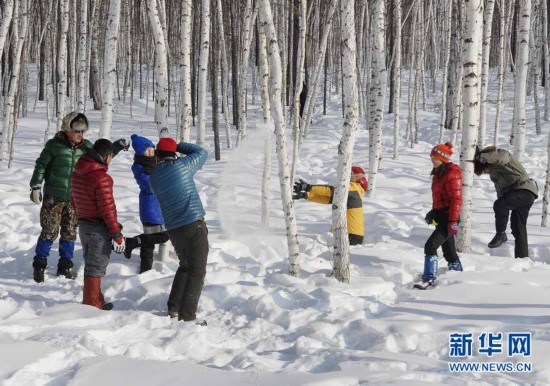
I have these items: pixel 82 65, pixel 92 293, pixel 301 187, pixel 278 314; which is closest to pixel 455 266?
pixel 301 187

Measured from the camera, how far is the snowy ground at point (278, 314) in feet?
9.79

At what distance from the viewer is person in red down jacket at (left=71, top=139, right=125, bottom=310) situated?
14.9 feet

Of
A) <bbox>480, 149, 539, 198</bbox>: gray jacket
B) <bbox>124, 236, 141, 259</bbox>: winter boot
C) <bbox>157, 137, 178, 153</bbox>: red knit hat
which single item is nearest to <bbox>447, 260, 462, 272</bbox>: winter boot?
<bbox>480, 149, 539, 198</bbox>: gray jacket

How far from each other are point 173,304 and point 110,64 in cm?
436

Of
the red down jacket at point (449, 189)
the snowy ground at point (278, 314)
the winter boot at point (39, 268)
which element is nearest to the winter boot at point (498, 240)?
the snowy ground at point (278, 314)

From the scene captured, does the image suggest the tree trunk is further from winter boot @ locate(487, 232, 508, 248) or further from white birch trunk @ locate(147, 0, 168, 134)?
winter boot @ locate(487, 232, 508, 248)

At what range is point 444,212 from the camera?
5.35 m

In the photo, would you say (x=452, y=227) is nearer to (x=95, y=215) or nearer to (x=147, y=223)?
(x=147, y=223)

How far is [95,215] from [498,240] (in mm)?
4922

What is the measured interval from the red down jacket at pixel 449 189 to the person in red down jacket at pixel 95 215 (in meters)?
3.28

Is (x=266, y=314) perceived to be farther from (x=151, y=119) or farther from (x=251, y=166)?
(x=151, y=119)

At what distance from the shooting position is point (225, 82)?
15461 millimetres

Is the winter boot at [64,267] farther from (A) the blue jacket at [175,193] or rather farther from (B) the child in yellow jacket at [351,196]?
(B) the child in yellow jacket at [351,196]

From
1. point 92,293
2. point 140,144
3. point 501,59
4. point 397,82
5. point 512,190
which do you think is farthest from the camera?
point 397,82
